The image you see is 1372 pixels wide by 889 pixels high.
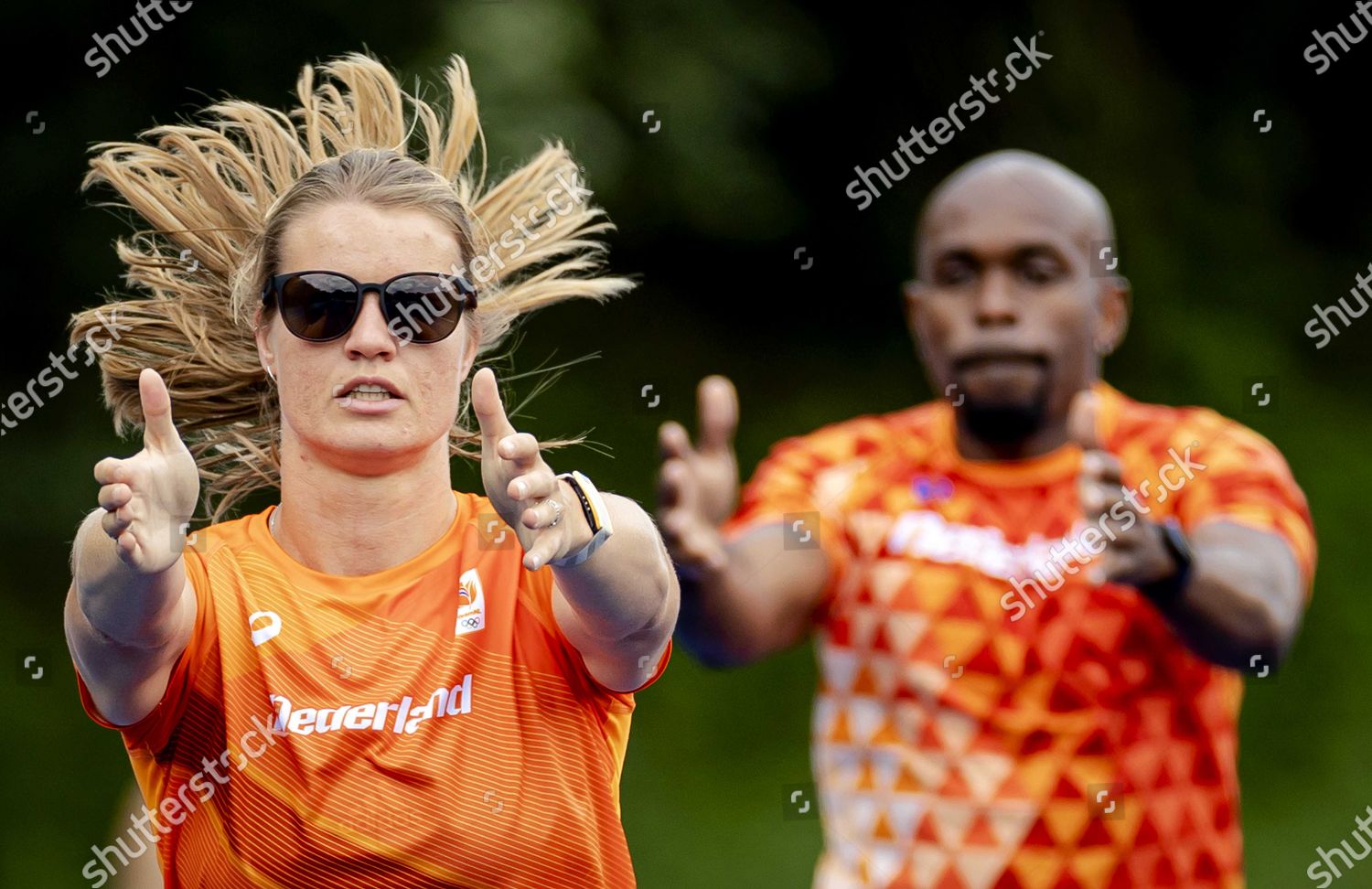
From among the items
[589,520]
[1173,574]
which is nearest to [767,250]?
[1173,574]

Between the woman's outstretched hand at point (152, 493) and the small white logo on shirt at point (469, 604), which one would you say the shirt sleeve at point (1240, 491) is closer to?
the small white logo on shirt at point (469, 604)

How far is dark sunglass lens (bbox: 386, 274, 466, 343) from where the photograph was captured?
135 inches

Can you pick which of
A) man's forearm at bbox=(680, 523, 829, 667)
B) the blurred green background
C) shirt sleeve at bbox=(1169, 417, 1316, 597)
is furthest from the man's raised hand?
the blurred green background

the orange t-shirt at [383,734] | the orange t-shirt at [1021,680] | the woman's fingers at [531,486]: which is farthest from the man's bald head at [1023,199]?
the woman's fingers at [531,486]

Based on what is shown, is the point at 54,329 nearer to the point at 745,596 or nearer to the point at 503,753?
the point at 745,596

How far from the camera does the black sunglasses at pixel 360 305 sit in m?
3.42

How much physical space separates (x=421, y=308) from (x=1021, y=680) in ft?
5.29

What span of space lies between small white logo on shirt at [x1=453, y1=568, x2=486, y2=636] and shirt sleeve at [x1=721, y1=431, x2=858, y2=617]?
3.12ft

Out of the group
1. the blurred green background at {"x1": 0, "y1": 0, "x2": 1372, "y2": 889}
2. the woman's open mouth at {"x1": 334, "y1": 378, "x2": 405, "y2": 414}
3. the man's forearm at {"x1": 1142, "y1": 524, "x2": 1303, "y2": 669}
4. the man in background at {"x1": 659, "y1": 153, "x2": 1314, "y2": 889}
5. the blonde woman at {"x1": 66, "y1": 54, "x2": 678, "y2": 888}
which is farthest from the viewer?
the blurred green background at {"x1": 0, "y1": 0, "x2": 1372, "y2": 889}

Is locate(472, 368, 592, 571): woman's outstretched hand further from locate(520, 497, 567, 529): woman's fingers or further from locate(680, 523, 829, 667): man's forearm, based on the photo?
locate(680, 523, 829, 667): man's forearm

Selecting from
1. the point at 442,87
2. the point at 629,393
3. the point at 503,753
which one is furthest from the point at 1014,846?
the point at 629,393

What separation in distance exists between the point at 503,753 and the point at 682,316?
6.38 meters

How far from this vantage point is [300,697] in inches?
134

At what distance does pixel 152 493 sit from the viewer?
3.07m
